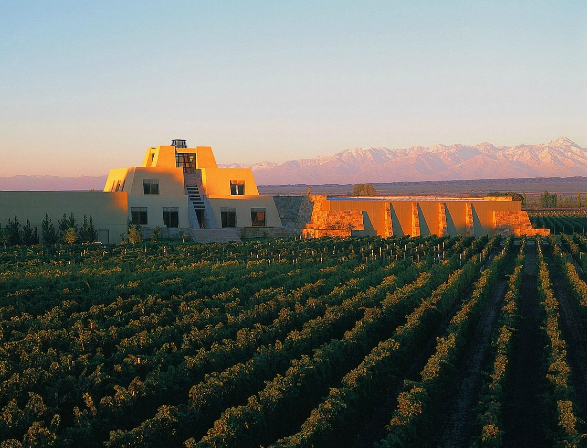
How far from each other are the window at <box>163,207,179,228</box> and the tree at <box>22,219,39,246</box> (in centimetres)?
991

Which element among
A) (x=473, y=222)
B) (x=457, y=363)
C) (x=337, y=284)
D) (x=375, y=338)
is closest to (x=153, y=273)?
(x=337, y=284)

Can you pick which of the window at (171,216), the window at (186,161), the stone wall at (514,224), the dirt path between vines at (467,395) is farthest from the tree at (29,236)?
the stone wall at (514,224)

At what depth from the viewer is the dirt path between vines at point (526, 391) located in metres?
16.9

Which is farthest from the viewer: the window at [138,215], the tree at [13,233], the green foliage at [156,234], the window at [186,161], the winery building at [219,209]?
the window at [186,161]

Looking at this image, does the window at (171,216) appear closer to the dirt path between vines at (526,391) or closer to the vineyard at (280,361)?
the vineyard at (280,361)

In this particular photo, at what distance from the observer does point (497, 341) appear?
22.7 metres

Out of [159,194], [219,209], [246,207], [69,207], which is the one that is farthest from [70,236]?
[246,207]

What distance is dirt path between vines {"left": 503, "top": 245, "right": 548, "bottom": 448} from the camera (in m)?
16.9

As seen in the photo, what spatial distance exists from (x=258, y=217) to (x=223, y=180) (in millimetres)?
4836

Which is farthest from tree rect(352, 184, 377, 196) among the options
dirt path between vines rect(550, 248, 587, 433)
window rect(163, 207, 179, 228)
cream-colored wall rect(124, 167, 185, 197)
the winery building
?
dirt path between vines rect(550, 248, 587, 433)

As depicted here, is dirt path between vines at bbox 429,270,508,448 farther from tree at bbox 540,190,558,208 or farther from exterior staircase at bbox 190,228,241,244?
tree at bbox 540,190,558,208

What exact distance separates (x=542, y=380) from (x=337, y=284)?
14.7 meters

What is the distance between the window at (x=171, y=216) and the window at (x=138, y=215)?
1581mm

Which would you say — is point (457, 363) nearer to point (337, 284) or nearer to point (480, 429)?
point (480, 429)
